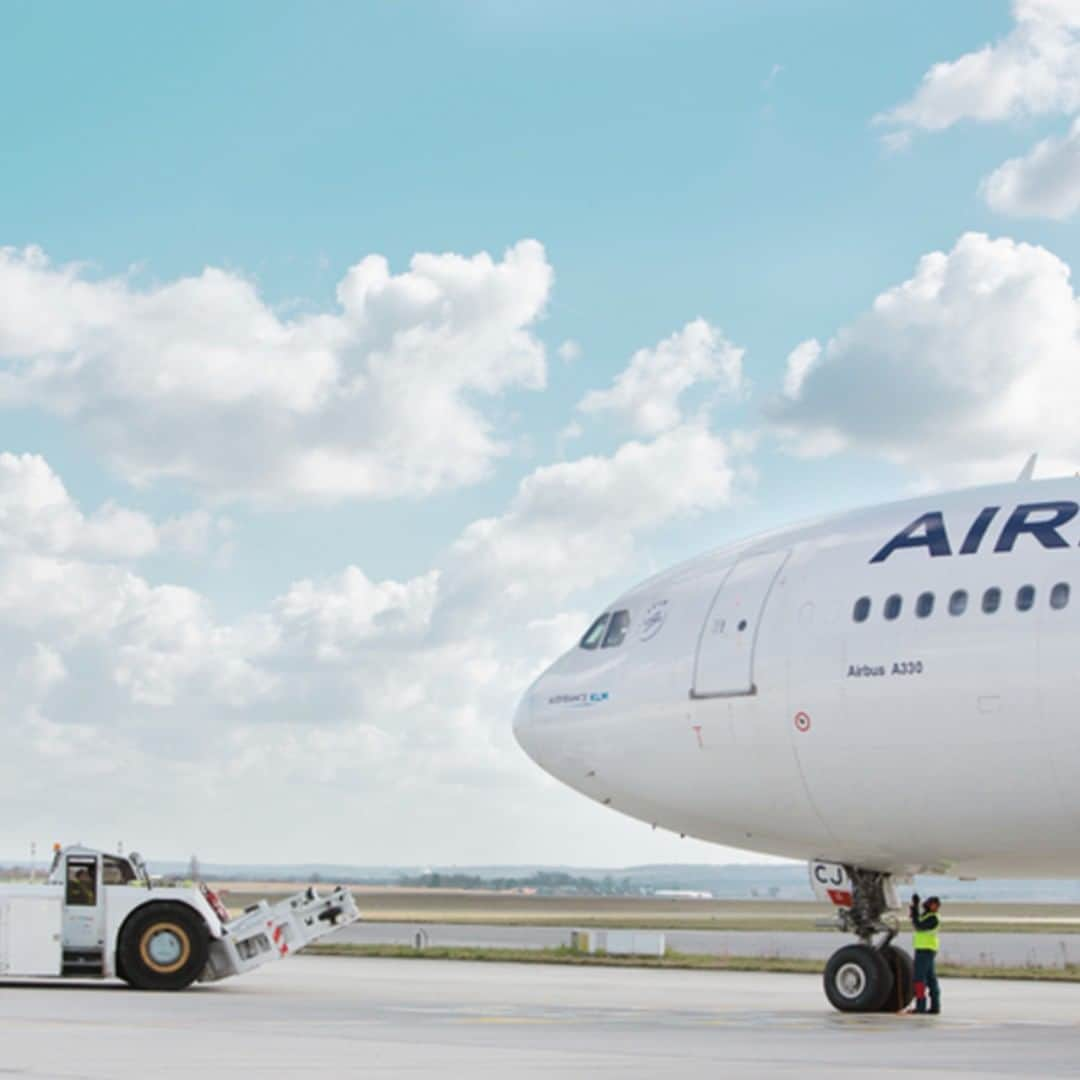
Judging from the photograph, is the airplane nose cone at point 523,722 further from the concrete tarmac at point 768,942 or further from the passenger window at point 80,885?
the concrete tarmac at point 768,942

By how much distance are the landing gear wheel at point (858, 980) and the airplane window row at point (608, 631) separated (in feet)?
15.6

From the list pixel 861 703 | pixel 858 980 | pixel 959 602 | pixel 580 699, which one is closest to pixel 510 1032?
pixel 861 703

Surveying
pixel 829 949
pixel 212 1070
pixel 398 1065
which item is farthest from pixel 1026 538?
pixel 829 949

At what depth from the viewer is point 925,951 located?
2278cm

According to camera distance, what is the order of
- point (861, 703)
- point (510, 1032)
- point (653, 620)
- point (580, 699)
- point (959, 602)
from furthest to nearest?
point (580, 699) → point (653, 620) → point (861, 703) → point (959, 602) → point (510, 1032)

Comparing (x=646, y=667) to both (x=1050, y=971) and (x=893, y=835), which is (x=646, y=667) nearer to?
(x=893, y=835)

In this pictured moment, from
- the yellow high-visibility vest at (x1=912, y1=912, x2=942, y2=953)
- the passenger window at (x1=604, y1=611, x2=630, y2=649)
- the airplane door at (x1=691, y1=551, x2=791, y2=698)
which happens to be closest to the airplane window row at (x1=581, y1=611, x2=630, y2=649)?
the passenger window at (x1=604, y1=611, x2=630, y2=649)

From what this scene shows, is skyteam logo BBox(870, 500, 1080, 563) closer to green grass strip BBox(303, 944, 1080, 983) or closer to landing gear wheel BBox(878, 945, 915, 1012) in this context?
landing gear wheel BBox(878, 945, 915, 1012)

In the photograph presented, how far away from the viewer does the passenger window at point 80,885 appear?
87.0ft

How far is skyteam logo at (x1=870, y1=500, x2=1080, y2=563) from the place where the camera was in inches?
756

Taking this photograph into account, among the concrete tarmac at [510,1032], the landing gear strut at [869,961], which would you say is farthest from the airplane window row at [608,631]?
the concrete tarmac at [510,1032]

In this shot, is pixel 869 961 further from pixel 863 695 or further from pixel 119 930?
pixel 119 930

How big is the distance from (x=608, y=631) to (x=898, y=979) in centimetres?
563

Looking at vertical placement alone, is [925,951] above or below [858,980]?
above
